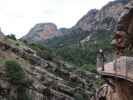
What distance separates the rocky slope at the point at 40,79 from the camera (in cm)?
4934

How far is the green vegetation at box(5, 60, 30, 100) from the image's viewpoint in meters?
49.1

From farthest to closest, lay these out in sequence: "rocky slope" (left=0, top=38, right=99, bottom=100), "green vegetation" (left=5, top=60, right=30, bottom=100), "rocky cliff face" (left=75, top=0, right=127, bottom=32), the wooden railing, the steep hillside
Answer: "rocky cliff face" (left=75, top=0, right=127, bottom=32) → the steep hillside → "rocky slope" (left=0, top=38, right=99, bottom=100) → "green vegetation" (left=5, top=60, right=30, bottom=100) → the wooden railing

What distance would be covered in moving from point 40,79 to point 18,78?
16.3ft

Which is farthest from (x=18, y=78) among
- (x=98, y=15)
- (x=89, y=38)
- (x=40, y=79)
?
(x=98, y=15)

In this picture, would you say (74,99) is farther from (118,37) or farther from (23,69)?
(118,37)

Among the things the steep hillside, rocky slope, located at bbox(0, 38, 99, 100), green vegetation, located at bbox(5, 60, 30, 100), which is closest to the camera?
green vegetation, located at bbox(5, 60, 30, 100)

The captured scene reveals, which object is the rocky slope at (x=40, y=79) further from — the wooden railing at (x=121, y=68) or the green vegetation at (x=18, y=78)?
the wooden railing at (x=121, y=68)

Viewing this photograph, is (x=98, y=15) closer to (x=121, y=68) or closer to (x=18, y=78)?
(x=18, y=78)

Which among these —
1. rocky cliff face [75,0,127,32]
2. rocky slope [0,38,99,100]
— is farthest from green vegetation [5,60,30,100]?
rocky cliff face [75,0,127,32]

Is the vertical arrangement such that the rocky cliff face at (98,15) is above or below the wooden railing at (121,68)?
above

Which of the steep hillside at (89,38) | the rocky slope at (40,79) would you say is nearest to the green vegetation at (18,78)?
the rocky slope at (40,79)

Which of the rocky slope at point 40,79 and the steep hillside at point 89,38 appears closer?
the rocky slope at point 40,79

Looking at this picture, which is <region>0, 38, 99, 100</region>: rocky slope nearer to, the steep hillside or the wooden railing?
the steep hillside

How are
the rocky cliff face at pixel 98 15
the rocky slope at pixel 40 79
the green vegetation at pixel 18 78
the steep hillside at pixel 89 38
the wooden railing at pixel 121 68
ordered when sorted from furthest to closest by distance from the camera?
the rocky cliff face at pixel 98 15 → the steep hillside at pixel 89 38 → the rocky slope at pixel 40 79 → the green vegetation at pixel 18 78 → the wooden railing at pixel 121 68
